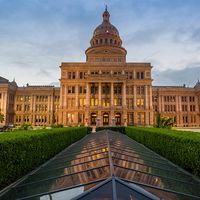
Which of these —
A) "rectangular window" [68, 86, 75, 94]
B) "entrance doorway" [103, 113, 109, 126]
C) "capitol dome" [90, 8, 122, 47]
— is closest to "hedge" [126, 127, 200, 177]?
"entrance doorway" [103, 113, 109, 126]

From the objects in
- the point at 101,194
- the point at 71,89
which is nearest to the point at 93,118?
the point at 71,89

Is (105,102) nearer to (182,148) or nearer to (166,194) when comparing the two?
(182,148)

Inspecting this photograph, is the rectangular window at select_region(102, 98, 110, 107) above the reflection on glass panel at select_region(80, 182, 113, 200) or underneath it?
above

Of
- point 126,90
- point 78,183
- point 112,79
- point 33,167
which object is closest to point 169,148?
point 33,167

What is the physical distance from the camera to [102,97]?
192 ft

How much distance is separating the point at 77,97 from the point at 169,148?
172 ft

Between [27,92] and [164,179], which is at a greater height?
[27,92]

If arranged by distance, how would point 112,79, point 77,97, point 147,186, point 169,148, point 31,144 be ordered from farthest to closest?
1. point 77,97
2. point 112,79
3. point 169,148
4. point 31,144
5. point 147,186

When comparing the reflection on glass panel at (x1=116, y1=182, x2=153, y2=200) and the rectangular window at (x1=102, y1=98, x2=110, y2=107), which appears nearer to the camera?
the reflection on glass panel at (x1=116, y1=182, x2=153, y2=200)

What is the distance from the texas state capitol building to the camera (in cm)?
5722

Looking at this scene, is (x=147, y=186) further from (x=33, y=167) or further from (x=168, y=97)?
(x=168, y=97)

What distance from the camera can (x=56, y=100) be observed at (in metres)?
72.0

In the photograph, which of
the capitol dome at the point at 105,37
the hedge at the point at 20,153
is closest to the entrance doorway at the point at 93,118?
the capitol dome at the point at 105,37

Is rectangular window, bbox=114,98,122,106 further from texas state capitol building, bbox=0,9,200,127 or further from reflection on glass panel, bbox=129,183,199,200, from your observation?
reflection on glass panel, bbox=129,183,199,200
